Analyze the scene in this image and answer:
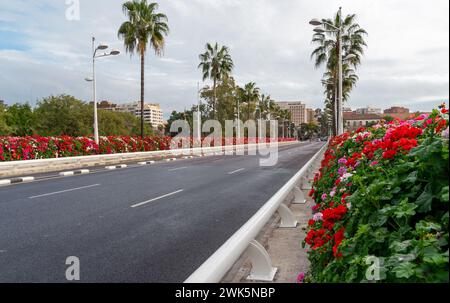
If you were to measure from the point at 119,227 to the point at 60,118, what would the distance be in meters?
57.8

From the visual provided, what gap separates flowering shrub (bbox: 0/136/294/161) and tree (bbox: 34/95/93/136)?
29734 millimetres

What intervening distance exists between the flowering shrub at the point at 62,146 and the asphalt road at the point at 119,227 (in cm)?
782

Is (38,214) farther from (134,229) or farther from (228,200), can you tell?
(228,200)

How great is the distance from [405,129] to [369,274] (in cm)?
241

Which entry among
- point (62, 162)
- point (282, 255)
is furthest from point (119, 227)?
point (62, 162)

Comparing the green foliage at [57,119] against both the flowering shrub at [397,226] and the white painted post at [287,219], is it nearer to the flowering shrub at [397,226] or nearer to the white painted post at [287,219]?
the white painted post at [287,219]

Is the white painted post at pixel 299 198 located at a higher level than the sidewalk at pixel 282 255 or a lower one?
higher

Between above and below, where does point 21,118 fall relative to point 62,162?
above

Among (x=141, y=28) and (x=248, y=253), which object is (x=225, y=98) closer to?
(x=141, y=28)

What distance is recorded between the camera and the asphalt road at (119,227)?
4.94 meters

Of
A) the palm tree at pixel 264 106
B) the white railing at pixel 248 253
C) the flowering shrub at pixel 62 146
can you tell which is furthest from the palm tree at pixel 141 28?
the palm tree at pixel 264 106

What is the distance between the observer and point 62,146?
23266 mm

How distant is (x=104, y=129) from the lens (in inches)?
2783
